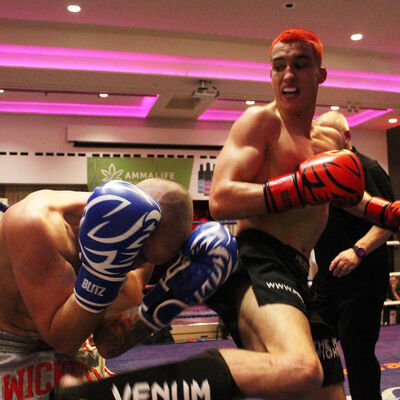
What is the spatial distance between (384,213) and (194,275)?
2.93 ft

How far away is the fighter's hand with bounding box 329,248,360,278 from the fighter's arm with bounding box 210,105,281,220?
0.71 meters

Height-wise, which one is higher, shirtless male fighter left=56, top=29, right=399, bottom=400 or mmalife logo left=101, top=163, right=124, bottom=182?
mmalife logo left=101, top=163, right=124, bottom=182

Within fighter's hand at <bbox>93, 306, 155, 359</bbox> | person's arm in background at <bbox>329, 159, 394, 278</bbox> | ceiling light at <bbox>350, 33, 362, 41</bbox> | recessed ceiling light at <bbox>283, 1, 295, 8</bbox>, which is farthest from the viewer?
ceiling light at <bbox>350, 33, 362, 41</bbox>

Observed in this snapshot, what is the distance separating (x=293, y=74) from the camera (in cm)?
165

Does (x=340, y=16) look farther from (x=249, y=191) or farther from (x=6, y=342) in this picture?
(x=6, y=342)

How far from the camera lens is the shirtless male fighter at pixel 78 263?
1.01 metres

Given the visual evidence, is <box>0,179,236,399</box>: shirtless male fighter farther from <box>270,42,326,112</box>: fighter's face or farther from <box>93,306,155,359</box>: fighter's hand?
<box>270,42,326,112</box>: fighter's face

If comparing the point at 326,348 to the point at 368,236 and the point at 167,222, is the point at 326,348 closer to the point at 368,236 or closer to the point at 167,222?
the point at 167,222

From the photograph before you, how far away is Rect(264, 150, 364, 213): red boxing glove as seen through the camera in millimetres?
1342

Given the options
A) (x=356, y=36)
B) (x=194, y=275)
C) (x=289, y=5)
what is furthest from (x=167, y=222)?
(x=356, y=36)

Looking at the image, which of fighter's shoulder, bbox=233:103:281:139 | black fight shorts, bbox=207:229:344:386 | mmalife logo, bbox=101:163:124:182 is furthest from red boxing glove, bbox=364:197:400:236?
mmalife logo, bbox=101:163:124:182

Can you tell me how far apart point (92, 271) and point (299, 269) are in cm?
69

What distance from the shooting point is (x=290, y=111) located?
5.49ft

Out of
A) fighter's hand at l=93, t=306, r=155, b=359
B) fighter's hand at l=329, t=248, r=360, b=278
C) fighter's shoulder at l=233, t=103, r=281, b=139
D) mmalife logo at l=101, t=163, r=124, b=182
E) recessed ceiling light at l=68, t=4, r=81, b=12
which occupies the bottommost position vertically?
fighter's hand at l=93, t=306, r=155, b=359
